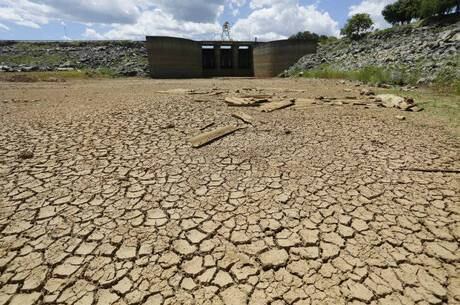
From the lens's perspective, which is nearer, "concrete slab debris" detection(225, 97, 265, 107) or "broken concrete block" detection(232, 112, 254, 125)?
"broken concrete block" detection(232, 112, 254, 125)

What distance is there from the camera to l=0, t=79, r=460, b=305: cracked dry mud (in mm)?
1705

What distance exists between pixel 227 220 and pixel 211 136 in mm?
2322

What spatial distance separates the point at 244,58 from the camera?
29.6 meters

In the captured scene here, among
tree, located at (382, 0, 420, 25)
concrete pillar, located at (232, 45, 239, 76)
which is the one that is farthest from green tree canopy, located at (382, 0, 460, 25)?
concrete pillar, located at (232, 45, 239, 76)

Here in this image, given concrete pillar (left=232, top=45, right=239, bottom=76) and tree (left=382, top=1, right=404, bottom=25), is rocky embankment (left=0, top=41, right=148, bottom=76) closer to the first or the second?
concrete pillar (left=232, top=45, right=239, bottom=76)

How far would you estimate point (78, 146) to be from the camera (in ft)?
13.2

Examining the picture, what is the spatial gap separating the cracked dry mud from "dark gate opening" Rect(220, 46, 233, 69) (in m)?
26.1

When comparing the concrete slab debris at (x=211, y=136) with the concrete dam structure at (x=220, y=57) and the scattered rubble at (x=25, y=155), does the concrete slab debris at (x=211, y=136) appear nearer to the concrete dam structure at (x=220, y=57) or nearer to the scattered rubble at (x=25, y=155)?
the scattered rubble at (x=25, y=155)

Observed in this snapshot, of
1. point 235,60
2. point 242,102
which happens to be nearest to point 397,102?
point 242,102

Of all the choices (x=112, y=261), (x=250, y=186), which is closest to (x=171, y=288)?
(x=112, y=261)

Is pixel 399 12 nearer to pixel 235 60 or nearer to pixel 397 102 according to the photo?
pixel 235 60

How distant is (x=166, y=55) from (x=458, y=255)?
76.6 feet

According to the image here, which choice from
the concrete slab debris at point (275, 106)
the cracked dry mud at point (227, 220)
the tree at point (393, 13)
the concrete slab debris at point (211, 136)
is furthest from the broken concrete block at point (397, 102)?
the tree at point (393, 13)

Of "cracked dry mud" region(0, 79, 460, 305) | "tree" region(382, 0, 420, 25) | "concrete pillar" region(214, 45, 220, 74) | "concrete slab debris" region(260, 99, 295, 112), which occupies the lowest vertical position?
"cracked dry mud" region(0, 79, 460, 305)
